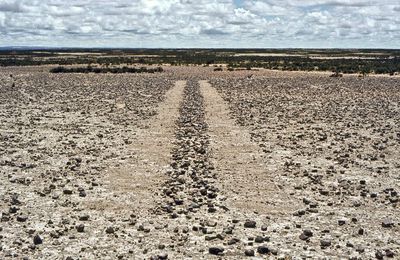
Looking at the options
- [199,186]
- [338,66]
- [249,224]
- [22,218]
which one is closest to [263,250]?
[249,224]

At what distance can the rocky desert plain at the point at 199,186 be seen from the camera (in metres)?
8.59

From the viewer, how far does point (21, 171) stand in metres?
13.8

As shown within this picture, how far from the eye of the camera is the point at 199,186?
12.1m

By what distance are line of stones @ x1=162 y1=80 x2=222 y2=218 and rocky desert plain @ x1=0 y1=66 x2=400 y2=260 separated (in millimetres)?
41

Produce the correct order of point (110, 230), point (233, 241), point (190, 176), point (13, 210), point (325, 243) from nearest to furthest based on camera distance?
1. point (325, 243)
2. point (233, 241)
3. point (110, 230)
4. point (13, 210)
5. point (190, 176)

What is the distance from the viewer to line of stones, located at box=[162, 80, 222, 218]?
34.9 feet

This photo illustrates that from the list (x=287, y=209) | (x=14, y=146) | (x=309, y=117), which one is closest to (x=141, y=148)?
(x=14, y=146)

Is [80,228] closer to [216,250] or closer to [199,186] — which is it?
[216,250]

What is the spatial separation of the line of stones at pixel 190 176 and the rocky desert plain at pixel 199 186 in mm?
41

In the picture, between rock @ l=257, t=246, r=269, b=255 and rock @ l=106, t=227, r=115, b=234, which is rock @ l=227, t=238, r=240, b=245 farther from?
rock @ l=106, t=227, r=115, b=234

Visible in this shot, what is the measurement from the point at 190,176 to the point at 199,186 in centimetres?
99

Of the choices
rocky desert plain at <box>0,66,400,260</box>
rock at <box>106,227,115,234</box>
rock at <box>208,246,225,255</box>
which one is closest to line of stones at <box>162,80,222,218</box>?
rocky desert plain at <box>0,66,400,260</box>

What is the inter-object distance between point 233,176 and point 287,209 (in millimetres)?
2881

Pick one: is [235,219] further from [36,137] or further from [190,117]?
[190,117]
